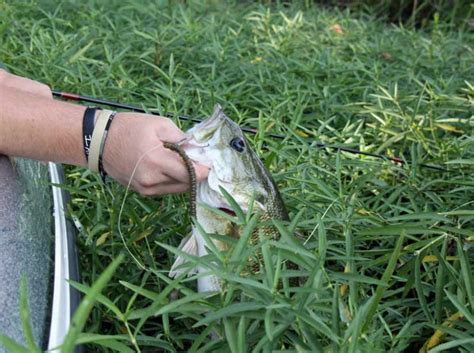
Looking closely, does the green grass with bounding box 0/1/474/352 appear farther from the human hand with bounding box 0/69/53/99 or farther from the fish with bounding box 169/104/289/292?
the human hand with bounding box 0/69/53/99

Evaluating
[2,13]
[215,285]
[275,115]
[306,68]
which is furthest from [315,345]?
[2,13]

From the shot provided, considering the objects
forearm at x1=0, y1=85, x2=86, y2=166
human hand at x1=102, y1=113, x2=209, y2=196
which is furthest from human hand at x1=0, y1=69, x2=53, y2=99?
human hand at x1=102, y1=113, x2=209, y2=196

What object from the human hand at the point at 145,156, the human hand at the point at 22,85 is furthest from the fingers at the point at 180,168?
the human hand at the point at 22,85

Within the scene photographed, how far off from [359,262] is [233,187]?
41 cm

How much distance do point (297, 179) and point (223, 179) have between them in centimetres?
43

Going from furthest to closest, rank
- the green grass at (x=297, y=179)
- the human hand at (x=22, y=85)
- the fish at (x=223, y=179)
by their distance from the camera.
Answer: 1. the human hand at (x=22, y=85)
2. the fish at (x=223, y=179)
3. the green grass at (x=297, y=179)

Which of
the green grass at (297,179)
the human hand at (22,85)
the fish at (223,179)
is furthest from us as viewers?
the human hand at (22,85)

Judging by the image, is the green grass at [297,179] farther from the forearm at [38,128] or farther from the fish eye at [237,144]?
the forearm at [38,128]

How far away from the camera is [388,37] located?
4.71 metres

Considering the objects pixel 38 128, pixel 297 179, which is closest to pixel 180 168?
pixel 38 128

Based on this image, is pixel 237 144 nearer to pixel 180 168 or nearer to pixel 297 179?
pixel 180 168

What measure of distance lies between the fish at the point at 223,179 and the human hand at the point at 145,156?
3 centimetres

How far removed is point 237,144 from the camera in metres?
1.71

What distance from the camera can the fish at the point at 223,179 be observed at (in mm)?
1651
